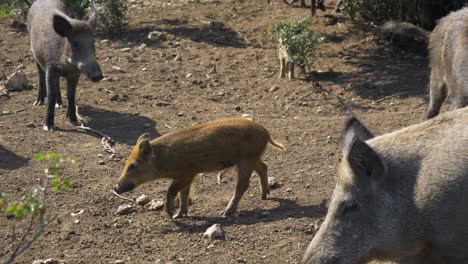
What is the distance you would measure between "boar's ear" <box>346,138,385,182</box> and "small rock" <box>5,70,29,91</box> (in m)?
6.82

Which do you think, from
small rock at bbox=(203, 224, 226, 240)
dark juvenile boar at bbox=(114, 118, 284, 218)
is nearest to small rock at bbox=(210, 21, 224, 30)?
dark juvenile boar at bbox=(114, 118, 284, 218)

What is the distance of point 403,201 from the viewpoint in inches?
178

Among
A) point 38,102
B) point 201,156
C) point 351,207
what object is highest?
point 351,207

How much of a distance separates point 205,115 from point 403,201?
15.7 ft

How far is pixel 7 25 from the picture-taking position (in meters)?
13.8

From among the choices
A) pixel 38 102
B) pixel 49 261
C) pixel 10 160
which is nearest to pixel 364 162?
pixel 49 261

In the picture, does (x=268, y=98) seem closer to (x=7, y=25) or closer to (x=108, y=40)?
(x=108, y=40)

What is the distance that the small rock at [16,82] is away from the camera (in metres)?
10.4

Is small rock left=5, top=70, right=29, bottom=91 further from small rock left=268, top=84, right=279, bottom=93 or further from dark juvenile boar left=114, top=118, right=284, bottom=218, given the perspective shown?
Result: dark juvenile boar left=114, top=118, right=284, bottom=218

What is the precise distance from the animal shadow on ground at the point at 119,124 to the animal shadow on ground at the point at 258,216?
2.07 meters

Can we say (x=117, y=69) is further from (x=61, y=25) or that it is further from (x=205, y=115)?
(x=205, y=115)

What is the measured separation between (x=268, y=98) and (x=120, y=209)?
11.6ft

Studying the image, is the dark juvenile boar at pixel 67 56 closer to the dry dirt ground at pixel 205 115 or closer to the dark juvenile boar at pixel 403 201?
the dry dirt ground at pixel 205 115

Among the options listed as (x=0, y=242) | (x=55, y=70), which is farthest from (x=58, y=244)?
(x=55, y=70)
